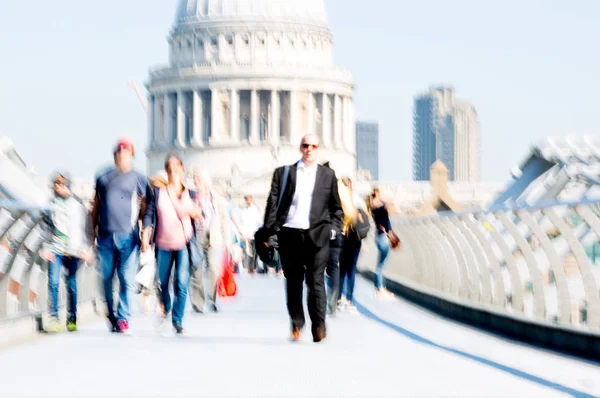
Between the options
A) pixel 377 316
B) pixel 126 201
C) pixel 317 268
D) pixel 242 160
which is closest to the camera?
pixel 317 268

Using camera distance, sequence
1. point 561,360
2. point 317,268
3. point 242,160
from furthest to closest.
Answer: point 242,160 → point 317,268 → point 561,360

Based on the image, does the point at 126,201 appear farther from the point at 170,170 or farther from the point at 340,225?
the point at 340,225

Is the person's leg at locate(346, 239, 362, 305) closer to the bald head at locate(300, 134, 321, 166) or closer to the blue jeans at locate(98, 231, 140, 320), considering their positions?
the blue jeans at locate(98, 231, 140, 320)

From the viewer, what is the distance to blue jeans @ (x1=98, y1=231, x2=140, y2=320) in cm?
1567

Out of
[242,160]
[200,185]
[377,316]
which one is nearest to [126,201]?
[200,185]

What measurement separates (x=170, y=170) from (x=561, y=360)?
14.6 ft

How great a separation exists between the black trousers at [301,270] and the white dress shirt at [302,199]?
0.22 ft

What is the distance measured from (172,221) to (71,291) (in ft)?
4.23

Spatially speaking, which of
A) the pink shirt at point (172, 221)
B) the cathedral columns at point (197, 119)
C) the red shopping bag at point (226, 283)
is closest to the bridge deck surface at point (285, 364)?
the pink shirt at point (172, 221)

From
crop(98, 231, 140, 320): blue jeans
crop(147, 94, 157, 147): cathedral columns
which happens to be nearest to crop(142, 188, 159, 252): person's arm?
crop(98, 231, 140, 320): blue jeans

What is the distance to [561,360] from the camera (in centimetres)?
1321

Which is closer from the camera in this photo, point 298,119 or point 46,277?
point 46,277

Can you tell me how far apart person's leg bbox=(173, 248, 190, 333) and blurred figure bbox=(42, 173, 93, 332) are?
2.86 feet

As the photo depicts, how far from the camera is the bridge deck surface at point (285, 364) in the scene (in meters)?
10.6
